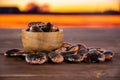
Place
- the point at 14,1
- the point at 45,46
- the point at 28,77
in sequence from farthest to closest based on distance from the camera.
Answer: the point at 14,1 → the point at 45,46 → the point at 28,77

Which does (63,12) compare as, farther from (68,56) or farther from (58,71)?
(58,71)

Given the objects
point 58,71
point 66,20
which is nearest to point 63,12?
point 66,20

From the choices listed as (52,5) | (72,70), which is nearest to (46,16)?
(52,5)

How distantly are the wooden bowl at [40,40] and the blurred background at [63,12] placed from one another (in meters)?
2.40

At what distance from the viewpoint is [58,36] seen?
93 cm

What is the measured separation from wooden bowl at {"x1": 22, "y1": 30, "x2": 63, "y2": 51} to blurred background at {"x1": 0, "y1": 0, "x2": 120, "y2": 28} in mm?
2396

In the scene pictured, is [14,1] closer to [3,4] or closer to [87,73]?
[3,4]

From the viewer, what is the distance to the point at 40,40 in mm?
914

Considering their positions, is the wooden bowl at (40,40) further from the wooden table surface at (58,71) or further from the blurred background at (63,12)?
the blurred background at (63,12)

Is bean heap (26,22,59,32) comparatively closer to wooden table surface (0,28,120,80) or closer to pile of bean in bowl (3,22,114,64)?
pile of bean in bowl (3,22,114,64)

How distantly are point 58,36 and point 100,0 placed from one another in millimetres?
2617

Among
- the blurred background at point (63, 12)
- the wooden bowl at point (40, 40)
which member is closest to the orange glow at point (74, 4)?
the blurred background at point (63, 12)

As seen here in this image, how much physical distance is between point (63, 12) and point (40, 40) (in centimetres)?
251

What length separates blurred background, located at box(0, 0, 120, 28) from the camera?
3.37m
